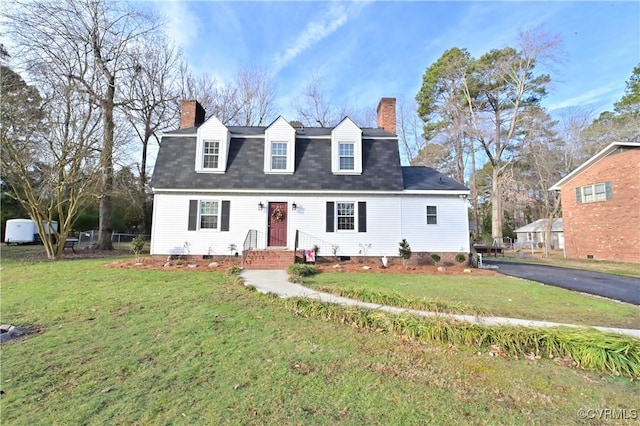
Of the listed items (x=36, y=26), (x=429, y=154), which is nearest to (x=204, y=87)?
(x=36, y=26)

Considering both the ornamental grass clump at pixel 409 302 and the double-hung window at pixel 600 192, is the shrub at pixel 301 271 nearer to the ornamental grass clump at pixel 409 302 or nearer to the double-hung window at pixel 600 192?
the ornamental grass clump at pixel 409 302

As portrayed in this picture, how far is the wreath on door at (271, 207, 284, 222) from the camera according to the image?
13.4 metres

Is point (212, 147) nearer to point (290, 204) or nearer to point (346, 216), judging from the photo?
point (290, 204)

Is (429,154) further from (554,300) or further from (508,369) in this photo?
(508,369)

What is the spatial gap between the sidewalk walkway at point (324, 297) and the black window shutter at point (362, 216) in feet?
15.5

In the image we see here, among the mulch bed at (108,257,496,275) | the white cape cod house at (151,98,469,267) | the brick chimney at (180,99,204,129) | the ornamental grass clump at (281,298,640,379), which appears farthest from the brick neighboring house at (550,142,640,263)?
the brick chimney at (180,99,204,129)

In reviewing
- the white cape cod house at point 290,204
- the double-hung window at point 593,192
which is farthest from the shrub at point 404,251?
the double-hung window at point 593,192

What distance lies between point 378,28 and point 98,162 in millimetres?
15204

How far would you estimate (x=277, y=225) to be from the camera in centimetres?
1348

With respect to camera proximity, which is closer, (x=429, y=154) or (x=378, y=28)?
(x=378, y=28)

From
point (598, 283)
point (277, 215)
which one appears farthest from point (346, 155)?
point (598, 283)

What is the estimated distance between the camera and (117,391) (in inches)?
119

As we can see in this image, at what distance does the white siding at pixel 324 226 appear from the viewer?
13141mm

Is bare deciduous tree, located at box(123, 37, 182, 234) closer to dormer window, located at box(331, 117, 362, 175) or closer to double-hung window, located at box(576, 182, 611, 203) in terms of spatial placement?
dormer window, located at box(331, 117, 362, 175)
